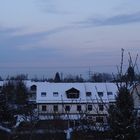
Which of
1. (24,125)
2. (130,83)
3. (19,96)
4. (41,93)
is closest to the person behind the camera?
(130,83)

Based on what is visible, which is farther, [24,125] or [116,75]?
[24,125]

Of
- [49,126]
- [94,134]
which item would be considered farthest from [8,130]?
[94,134]

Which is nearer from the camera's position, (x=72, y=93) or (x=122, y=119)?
(x=122, y=119)

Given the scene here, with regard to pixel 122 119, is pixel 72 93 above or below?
above

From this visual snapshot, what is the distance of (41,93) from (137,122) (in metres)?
50.9

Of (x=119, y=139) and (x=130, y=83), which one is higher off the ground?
(x=130, y=83)

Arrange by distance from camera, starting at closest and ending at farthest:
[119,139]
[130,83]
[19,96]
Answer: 1. [119,139]
2. [130,83]
3. [19,96]

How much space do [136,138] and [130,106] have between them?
1.58ft

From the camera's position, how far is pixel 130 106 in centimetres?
688


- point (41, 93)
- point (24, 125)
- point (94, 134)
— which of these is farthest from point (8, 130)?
point (41, 93)

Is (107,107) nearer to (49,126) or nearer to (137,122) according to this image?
(137,122)

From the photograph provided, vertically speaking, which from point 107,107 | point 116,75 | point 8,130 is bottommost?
point 8,130

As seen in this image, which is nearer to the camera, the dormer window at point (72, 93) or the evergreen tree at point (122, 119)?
the evergreen tree at point (122, 119)

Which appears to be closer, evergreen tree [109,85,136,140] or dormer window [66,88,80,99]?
evergreen tree [109,85,136,140]
